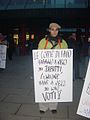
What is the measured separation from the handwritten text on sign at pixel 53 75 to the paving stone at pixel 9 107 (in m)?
0.91

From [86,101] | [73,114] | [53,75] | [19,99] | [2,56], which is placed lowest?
[73,114]

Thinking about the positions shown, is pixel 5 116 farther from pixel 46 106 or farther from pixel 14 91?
pixel 14 91

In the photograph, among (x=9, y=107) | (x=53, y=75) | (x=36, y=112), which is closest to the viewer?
(x=53, y=75)

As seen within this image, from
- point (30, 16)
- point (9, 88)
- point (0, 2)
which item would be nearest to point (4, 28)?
point (0, 2)

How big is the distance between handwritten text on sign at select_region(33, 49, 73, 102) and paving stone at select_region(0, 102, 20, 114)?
91 centimetres

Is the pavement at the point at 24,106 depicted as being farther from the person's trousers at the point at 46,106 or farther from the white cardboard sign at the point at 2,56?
the white cardboard sign at the point at 2,56

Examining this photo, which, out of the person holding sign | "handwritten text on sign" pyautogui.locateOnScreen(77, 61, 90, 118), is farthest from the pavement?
the person holding sign

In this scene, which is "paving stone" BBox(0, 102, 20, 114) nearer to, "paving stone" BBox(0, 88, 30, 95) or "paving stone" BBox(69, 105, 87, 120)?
"paving stone" BBox(69, 105, 87, 120)

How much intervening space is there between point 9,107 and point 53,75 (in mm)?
1535

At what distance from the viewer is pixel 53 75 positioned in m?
6.45

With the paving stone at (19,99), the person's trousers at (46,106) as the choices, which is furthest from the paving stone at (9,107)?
the person's trousers at (46,106)

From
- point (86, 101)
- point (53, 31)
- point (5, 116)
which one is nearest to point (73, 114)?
point (86, 101)

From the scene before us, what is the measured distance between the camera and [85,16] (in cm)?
2752

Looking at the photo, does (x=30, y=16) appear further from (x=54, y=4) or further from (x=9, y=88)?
(x=9, y=88)
